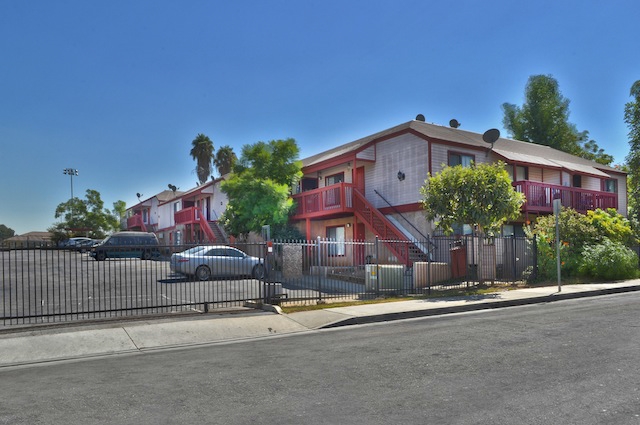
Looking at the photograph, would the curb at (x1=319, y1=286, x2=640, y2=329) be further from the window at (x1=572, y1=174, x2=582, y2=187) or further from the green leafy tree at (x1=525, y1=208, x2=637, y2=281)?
the window at (x1=572, y1=174, x2=582, y2=187)

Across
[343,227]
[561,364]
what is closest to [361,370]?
[561,364]

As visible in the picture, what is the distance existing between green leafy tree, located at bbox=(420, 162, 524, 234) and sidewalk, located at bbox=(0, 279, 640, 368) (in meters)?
3.68

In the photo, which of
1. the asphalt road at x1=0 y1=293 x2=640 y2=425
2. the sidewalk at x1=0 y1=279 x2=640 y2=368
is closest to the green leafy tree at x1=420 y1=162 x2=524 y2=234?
the sidewalk at x1=0 y1=279 x2=640 y2=368

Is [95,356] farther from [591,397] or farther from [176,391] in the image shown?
[591,397]

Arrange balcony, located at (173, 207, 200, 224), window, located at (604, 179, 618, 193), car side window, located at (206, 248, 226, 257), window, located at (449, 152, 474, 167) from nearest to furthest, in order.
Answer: car side window, located at (206, 248, 226, 257), window, located at (449, 152, 474, 167), window, located at (604, 179, 618, 193), balcony, located at (173, 207, 200, 224)

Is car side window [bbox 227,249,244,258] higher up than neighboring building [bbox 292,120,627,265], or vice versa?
neighboring building [bbox 292,120,627,265]

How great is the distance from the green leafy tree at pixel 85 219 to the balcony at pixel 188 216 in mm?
21993

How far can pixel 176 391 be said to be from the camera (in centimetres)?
605

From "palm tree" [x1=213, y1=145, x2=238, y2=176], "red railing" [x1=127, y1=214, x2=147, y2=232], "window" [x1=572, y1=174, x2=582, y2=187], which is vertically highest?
"palm tree" [x1=213, y1=145, x2=238, y2=176]

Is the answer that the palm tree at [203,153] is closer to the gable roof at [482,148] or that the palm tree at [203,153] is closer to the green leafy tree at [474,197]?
the gable roof at [482,148]

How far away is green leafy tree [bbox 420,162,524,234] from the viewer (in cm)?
1781

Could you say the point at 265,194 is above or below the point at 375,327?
above

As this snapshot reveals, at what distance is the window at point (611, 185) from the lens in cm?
3416

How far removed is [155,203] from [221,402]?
59.8m
